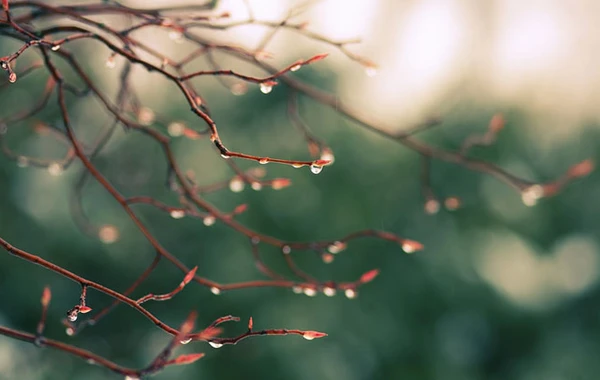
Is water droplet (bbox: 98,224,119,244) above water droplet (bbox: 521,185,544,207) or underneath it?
underneath

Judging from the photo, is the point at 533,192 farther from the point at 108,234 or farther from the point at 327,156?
the point at 108,234

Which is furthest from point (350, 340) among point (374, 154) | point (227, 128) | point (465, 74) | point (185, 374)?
A: point (465, 74)

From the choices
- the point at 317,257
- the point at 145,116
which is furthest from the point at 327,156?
the point at 317,257

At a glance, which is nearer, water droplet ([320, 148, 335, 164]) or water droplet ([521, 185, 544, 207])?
water droplet ([320, 148, 335, 164])

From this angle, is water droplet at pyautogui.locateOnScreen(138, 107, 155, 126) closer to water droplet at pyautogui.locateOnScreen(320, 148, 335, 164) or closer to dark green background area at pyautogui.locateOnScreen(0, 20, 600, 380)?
water droplet at pyautogui.locateOnScreen(320, 148, 335, 164)

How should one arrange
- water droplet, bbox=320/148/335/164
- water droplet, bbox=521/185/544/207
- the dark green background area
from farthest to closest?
1. the dark green background area
2. water droplet, bbox=521/185/544/207
3. water droplet, bbox=320/148/335/164

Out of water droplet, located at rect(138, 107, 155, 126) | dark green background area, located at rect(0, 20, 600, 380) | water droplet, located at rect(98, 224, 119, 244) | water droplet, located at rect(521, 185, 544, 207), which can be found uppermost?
dark green background area, located at rect(0, 20, 600, 380)

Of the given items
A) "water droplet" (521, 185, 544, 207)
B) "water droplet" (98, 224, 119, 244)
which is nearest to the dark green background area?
"water droplet" (98, 224, 119, 244)

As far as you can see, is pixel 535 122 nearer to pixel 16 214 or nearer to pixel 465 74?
pixel 465 74

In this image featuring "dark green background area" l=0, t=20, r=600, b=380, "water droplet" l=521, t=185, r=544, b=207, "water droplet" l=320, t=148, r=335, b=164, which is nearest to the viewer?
"water droplet" l=320, t=148, r=335, b=164
